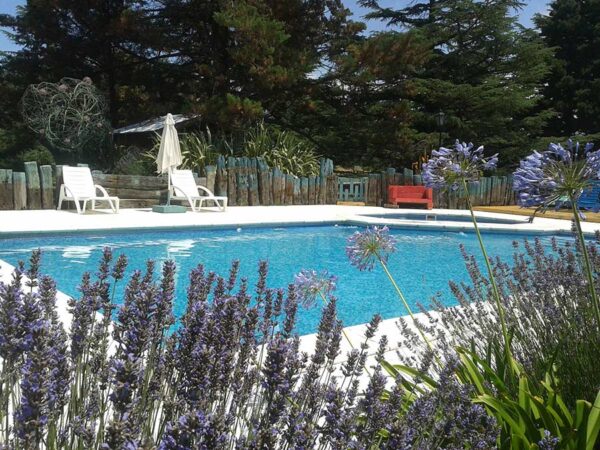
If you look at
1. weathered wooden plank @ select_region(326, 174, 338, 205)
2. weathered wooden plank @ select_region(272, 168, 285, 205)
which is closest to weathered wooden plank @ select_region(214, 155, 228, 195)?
weathered wooden plank @ select_region(272, 168, 285, 205)

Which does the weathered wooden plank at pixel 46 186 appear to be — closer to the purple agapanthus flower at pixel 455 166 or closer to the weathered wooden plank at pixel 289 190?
the weathered wooden plank at pixel 289 190

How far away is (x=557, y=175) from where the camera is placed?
146 cm

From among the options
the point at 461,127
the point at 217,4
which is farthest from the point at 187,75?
the point at 461,127

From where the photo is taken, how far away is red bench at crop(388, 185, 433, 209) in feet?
48.1

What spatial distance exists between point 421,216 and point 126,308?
41.7 feet

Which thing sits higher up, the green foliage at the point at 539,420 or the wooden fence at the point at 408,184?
the wooden fence at the point at 408,184

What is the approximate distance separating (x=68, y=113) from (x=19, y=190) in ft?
22.9

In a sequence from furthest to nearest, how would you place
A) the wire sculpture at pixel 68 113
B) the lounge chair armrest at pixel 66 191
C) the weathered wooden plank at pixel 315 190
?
the wire sculpture at pixel 68 113, the weathered wooden plank at pixel 315 190, the lounge chair armrest at pixel 66 191

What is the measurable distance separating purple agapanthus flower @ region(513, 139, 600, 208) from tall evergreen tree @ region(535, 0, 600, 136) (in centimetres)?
2658

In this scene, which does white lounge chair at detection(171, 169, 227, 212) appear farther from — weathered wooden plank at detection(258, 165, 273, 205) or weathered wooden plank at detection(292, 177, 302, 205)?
weathered wooden plank at detection(292, 177, 302, 205)

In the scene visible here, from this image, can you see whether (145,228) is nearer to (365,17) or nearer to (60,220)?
(60,220)

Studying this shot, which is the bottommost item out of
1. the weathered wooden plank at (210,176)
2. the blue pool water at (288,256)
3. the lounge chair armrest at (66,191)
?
the blue pool water at (288,256)

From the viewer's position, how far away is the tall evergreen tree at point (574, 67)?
2538cm

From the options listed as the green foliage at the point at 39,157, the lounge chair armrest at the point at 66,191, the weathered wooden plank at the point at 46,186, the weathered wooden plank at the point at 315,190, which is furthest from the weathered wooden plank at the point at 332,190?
the green foliage at the point at 39,157
